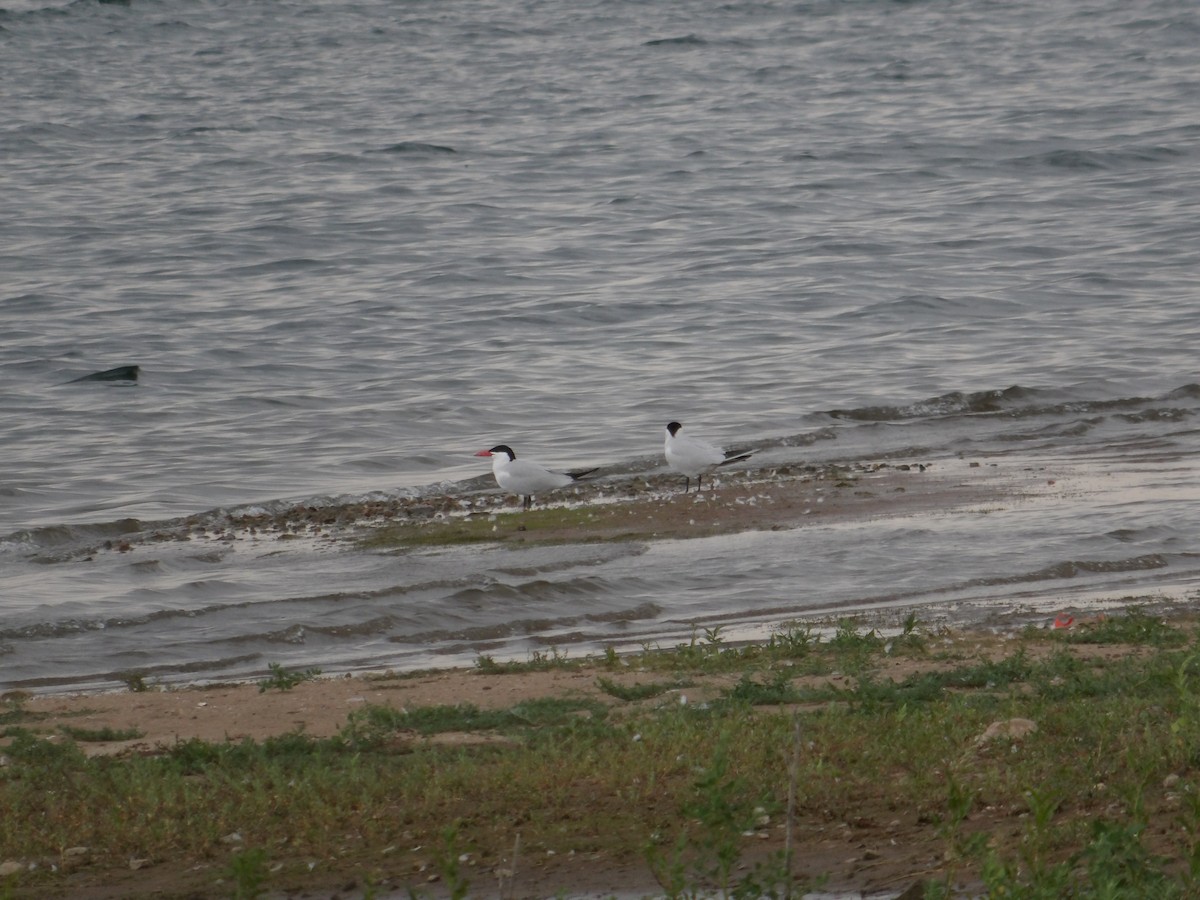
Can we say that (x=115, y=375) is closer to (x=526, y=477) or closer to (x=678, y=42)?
(x=526, y=477)

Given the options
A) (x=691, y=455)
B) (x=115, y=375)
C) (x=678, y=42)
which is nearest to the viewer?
(x=691, y=455)

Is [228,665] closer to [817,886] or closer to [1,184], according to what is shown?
[817,886]

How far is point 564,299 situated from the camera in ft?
79.8

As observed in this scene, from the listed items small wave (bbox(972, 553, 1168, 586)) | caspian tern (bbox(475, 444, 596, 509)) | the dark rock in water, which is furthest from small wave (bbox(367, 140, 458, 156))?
small wave (bbox(972, 553, 1168, 586))

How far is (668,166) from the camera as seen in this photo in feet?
112

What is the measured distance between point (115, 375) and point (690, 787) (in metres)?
15.9

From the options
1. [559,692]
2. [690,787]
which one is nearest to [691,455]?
[559,692]

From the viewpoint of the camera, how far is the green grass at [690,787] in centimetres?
508

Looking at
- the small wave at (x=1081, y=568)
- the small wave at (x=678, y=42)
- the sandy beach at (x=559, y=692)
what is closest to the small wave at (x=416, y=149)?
the small wave at (x=678, y=42)

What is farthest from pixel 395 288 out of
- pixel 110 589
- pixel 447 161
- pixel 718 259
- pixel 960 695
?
pixel 960 695

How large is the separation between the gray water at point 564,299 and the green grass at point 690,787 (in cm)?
300

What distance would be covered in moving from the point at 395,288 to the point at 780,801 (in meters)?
20.2

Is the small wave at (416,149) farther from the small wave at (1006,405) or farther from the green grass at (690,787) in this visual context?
the green grass at (690,787)

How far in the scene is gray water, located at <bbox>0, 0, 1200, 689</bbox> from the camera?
11602 millimetres
